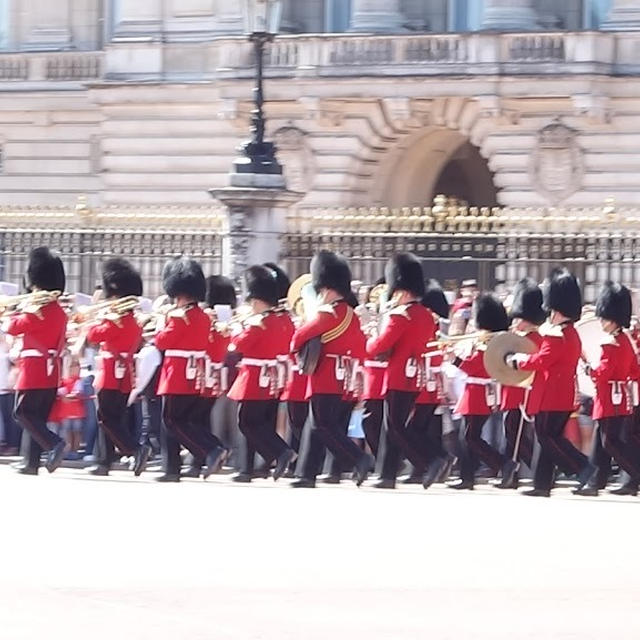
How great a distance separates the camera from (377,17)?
97.2 ft

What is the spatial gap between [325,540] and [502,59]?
1679 centimetres

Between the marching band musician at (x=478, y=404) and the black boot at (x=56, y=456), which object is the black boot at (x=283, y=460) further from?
the black boot at (x=56, y=456)

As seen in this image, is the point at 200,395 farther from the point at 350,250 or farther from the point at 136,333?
the point at 350,250

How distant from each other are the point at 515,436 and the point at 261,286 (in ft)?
5.47

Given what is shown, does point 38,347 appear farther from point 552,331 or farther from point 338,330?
point 552,331

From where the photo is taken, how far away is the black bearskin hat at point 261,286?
50.6ft

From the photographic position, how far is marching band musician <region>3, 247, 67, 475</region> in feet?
50.0

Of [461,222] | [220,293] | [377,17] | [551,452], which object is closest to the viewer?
[551,452]

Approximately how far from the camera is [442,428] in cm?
1598

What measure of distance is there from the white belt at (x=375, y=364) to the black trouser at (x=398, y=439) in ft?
0.65

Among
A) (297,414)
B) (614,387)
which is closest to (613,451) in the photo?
(614,387)

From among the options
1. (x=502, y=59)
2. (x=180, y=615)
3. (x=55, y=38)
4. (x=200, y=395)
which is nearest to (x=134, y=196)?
(x=55, y=38)

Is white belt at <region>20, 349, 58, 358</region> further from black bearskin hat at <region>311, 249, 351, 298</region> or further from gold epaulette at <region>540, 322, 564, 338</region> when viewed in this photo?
gold epaulette at <region>540, 322, 564, 338</region>

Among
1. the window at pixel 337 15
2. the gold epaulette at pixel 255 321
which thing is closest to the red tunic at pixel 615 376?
the gold epaulette at pixel 255 321
